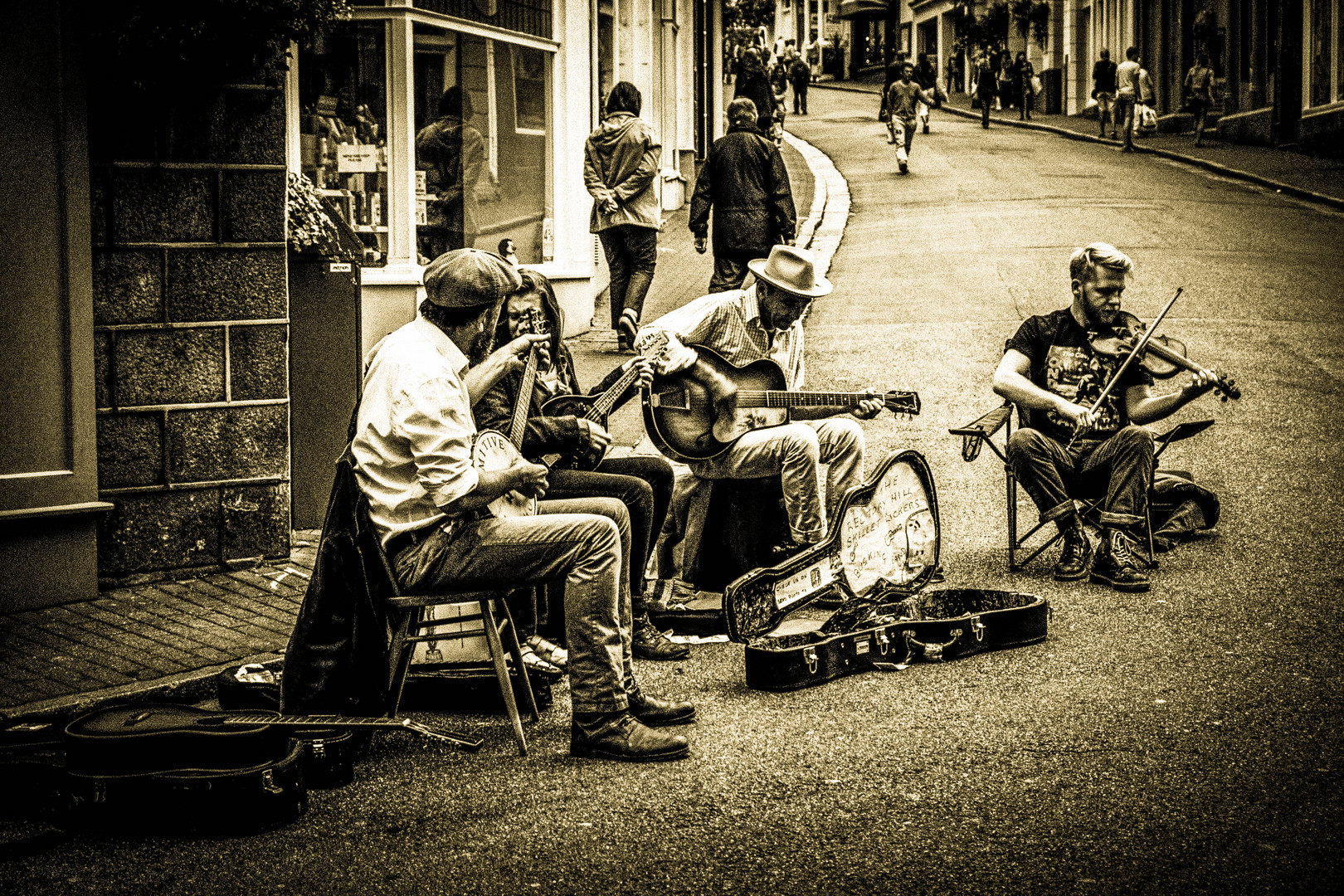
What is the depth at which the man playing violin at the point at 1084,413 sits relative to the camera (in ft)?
23.5

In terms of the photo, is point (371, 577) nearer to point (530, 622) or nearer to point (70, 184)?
point (530, 622)

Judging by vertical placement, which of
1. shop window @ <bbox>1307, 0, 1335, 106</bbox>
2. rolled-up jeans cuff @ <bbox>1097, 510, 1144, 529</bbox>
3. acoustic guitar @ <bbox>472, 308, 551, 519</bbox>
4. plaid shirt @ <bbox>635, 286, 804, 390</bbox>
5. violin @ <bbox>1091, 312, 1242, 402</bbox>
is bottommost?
rolled-up jeans cuff @ <bbox>1097, 510, 1144, 529</bbox>

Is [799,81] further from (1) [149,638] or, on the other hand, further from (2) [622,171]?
(1) [149,638]

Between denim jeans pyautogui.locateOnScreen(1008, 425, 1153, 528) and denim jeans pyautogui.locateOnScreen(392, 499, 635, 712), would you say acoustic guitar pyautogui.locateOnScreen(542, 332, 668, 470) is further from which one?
denim jeans pyautogui.locateOnScreen(1008, 425, 1153, 528)

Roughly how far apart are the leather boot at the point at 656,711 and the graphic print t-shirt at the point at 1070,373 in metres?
2.94

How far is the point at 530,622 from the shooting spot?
6199 mm

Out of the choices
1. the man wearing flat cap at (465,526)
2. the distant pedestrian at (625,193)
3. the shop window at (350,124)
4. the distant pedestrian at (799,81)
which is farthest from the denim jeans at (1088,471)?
the distant pedestrian at (799,81)

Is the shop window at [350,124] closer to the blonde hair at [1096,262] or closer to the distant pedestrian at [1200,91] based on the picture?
the blonde hair at [1096,262]

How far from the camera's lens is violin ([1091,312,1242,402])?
728 cm

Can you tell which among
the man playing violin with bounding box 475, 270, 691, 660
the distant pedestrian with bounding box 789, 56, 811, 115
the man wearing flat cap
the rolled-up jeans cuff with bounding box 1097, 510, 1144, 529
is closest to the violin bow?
the rolled-up jeans cuff with bounding box 1097, 510, 1144, 529

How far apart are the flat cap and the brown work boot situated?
1391 mm

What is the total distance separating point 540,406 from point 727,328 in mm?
1017

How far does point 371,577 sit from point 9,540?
2389 millimetres

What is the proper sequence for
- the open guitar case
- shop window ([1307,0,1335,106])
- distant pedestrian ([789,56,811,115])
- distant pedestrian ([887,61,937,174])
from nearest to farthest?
the open guitar case, distant pedestrian ([887,61,937,174]), shop window ([1307,0,1335,106]), distant pedestrian ([789,56,811,115])
